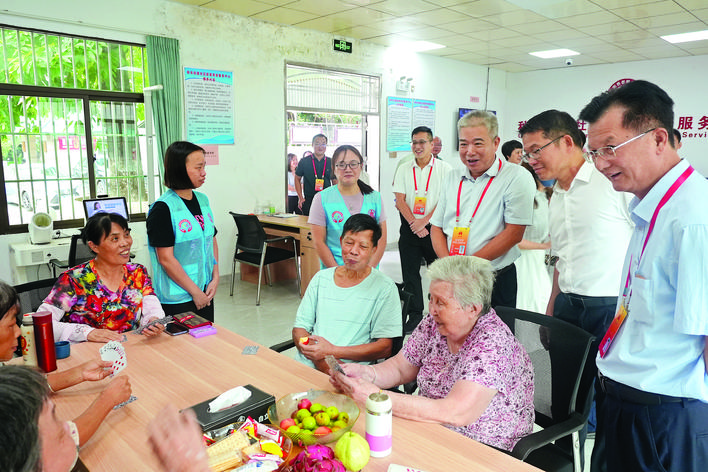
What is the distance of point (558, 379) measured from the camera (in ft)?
5.75

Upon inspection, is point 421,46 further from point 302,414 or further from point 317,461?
point 317,461

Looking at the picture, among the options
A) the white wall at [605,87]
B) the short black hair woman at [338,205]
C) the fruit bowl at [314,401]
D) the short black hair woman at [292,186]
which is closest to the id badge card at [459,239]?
the short black hair woman at [338,205]

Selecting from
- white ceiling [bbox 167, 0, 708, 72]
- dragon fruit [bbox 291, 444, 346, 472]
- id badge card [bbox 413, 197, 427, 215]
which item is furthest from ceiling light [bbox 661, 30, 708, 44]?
dragon fruit [bbox 291, 444, 346, 472]

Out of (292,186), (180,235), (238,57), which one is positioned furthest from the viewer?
(292,186)

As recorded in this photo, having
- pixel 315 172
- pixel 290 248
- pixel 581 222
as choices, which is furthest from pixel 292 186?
pixel 581 222

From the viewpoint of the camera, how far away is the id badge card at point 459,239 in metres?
2.71

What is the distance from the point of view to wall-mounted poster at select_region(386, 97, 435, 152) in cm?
750

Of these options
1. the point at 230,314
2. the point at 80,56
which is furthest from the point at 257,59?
the point at 230,314

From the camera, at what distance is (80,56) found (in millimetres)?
4570

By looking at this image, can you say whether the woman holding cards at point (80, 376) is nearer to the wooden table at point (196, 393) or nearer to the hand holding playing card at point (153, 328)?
the wooden table at point (196, 393)

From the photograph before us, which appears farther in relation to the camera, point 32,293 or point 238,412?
point 32,293

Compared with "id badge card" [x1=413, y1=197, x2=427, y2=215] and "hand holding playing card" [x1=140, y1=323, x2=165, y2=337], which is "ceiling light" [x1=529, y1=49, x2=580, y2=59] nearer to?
"id badge card" [x1=413, y1=197, x2=427, y2=215]

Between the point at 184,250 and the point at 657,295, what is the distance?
7.21 ft

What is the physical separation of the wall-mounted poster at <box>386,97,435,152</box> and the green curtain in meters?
3.39
